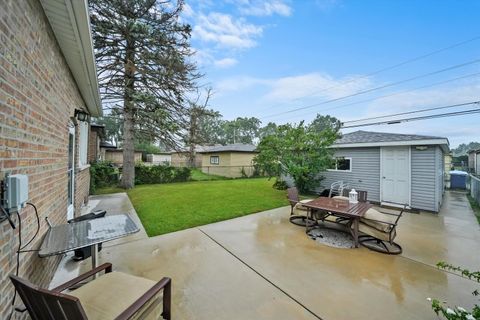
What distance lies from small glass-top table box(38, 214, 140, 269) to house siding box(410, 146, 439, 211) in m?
9.44

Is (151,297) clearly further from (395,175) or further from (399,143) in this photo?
(395,175)

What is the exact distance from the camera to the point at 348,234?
508 cm

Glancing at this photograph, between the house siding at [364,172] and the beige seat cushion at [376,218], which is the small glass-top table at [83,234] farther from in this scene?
the house siding at [364,172]

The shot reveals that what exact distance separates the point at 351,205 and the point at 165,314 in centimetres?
469

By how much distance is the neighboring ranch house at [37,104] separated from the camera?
1532mm

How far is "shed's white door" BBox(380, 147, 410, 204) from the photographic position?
7.90m

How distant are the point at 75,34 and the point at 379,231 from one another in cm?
621

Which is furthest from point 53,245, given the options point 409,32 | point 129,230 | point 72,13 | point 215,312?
point 409,32

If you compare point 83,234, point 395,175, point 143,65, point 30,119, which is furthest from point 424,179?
point 143,65

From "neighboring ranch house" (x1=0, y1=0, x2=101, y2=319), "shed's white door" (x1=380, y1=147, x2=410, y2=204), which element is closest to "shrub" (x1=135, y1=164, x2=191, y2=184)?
"neighboring ranch house" (x1=0, y1=0, x2=101, y2=319)

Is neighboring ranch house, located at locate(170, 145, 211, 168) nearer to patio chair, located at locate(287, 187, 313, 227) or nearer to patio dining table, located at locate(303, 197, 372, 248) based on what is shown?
patio chair, located at locate(287, 187, 313, 227)

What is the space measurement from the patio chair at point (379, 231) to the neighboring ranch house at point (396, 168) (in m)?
Result: 4.59

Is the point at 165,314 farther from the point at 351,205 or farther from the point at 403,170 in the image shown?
the point at 403,170

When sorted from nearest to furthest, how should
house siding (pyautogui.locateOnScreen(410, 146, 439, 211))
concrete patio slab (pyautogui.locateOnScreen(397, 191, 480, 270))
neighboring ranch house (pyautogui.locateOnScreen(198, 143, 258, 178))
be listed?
concrete patio slab (pyautogui.locateOnScreen(397, 191, 480, 270)) → house siding (pyautogui.locateOnScreen(410, 146, 439, 211)) → neighboring ranch house (pyautogui.locateOnScreen(198, 143, 258, 178))
